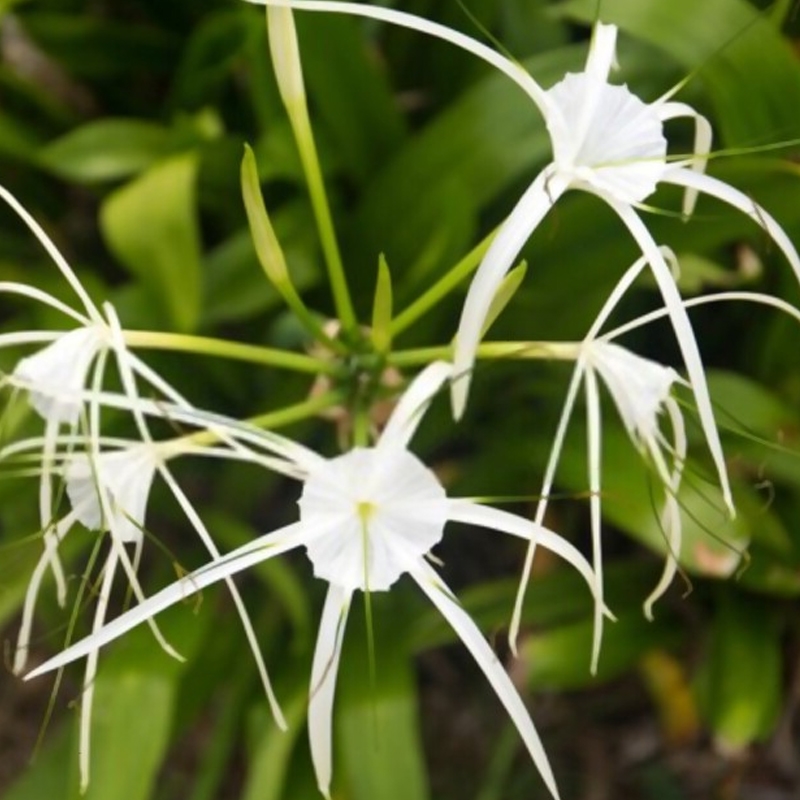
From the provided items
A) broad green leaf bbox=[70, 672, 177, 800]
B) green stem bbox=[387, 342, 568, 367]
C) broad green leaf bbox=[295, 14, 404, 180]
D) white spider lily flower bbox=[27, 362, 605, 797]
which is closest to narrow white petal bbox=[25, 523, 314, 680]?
white spider lily flower bbox=[27, 362, 605, 797]

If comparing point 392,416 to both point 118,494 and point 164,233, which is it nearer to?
point 118,494

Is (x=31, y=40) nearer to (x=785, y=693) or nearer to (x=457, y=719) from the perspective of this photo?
(x=457, y=719)

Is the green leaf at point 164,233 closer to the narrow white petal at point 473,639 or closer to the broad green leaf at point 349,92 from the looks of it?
the broad green leaf at point 349,92

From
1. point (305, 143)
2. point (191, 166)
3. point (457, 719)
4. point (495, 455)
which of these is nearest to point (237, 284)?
point (191, 166)

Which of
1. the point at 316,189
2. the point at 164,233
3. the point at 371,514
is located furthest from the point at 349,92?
the point at 371,514

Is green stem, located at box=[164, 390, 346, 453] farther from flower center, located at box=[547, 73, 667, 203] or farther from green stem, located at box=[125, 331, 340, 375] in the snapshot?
flower center, located at box=[547, 73, 667, 203]

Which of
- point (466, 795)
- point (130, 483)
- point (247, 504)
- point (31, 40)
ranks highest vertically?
point (31, 40)
